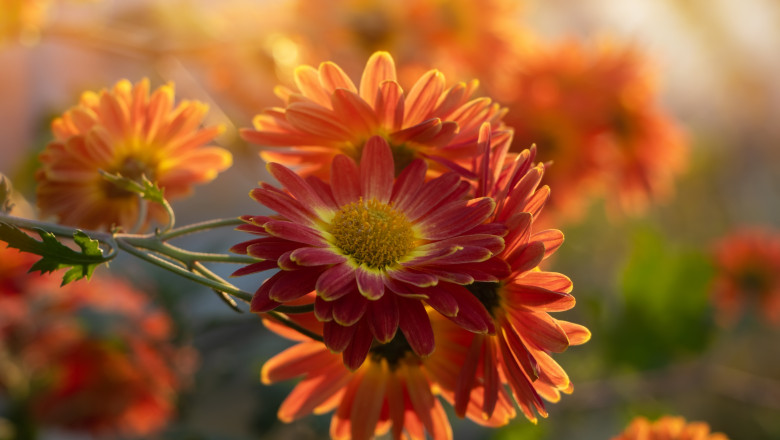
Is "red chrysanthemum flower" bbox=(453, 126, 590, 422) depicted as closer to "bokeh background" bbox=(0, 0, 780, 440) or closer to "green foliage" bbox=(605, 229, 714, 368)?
"bokeh background" bbox=(0, 0, 780, 440)

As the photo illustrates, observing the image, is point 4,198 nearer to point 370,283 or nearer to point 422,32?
point 370,283


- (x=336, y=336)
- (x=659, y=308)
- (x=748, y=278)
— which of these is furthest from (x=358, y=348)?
(x=748, y=278)

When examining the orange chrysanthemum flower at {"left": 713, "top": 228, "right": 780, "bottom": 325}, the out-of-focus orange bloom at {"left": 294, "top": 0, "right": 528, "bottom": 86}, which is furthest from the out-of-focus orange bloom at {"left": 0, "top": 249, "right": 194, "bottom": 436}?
the orange chrysanthemum flower at {"left": 713, "top": 228, "right": 780, "bottom": 325}

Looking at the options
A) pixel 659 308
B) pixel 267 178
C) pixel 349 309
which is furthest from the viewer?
pixel 267 178

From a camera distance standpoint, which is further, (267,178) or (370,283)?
(267,178)

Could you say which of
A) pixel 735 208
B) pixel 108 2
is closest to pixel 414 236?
pixel 108 2

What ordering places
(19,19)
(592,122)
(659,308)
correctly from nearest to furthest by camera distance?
1. (19,19)
2. (592,122)
3. (659,308)
